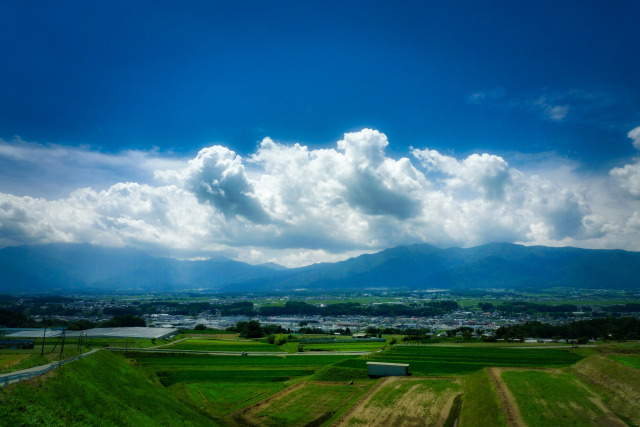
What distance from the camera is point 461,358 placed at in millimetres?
58375

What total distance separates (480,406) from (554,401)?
19.1 ft

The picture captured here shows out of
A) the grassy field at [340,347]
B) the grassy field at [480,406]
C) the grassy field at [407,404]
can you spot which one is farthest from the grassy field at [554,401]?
the grassy field at [340,347]

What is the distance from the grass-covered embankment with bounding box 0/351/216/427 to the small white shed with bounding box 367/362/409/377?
75.1 feet

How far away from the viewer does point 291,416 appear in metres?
32.4

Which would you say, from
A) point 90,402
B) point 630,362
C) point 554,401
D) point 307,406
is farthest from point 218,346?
point 630,362

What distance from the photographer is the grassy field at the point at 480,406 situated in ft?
92.7

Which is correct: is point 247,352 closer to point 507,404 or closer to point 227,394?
point 227,394

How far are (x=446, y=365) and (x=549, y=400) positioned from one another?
21595 mm

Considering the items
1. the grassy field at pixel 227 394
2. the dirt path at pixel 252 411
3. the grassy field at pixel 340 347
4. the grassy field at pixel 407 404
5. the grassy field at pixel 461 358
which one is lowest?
the grassy field at pixel 340 347

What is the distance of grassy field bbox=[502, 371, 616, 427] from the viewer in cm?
2742

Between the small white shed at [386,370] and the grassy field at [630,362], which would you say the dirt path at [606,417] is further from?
the small white shed at [386,370]

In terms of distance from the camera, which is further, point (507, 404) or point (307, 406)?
point (307, 406)

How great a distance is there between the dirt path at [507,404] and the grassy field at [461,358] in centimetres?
1150

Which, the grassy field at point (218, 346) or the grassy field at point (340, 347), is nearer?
the grassy field at point (340, 347)
